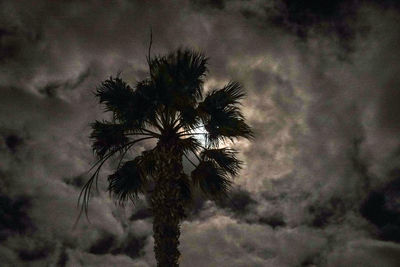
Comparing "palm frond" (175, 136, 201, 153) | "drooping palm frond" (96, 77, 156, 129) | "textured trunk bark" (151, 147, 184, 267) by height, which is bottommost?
"textured trunk bark" (151, 147, 184, 267)

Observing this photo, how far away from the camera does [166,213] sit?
9805 millimetres

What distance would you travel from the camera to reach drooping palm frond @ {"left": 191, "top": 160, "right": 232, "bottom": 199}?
11578 millimetres

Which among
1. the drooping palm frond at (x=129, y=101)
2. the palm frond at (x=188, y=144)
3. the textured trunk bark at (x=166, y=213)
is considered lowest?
the textured trunk bark at (x=166, y=213)

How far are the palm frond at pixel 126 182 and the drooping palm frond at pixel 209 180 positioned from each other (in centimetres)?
181

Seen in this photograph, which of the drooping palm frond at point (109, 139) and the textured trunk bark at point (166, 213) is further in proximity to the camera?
the drooping palm frond at point (109, 139)

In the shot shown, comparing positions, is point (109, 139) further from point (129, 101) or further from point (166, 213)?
point (166, 213)

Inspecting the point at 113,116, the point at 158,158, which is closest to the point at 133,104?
the point at 113,116

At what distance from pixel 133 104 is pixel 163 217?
3.36 metres

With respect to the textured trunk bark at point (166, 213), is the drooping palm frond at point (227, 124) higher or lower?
higher

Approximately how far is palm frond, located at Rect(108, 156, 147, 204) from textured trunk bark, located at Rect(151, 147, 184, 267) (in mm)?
1919

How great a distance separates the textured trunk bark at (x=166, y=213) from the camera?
381 inches

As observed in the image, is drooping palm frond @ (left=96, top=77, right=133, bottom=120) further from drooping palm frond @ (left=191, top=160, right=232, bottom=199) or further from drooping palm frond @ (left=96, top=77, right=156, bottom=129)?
drooping palm frond @ (left=191, top=160, right=232, bottom=199)

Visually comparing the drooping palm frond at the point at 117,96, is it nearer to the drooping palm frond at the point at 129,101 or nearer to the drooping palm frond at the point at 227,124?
the drooping palm frond at the point at 129,101

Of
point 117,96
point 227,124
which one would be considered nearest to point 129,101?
point 117,96
